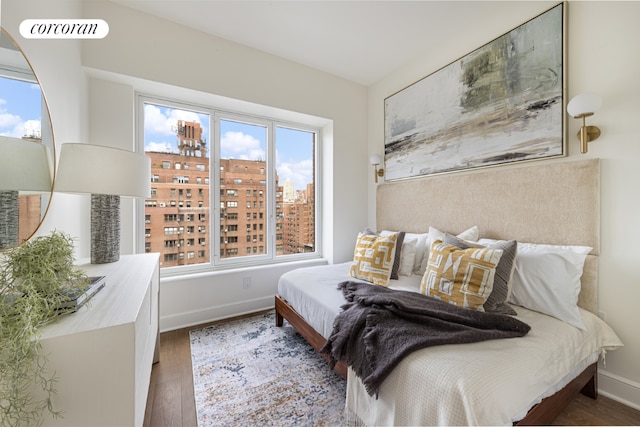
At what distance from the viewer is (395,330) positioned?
3.98ft

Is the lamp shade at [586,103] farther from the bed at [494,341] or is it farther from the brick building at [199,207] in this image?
the brick building at [199,207]

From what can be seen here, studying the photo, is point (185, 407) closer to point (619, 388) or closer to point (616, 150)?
point (619, 388)

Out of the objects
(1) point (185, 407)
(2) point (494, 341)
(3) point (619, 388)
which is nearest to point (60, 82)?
(1) point (185, 407)

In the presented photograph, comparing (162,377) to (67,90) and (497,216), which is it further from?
(497,216)

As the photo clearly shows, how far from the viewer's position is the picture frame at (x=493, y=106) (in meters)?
1.77

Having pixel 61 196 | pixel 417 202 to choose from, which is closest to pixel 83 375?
pixel 61 196

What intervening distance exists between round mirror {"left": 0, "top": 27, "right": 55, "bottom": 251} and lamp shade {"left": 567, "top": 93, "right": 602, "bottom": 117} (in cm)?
293

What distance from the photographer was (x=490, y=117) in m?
2.12

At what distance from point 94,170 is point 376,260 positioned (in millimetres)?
1910

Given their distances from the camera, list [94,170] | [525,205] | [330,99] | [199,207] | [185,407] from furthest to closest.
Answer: [330,99] < [199,207] < [525,205] < [185,407] < [94,170]

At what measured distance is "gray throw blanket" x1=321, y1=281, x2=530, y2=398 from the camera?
1.11 m

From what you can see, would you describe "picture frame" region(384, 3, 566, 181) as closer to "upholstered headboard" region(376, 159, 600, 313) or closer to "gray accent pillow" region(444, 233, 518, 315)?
"upholstered headboard" region(376, 159, 600, 313)

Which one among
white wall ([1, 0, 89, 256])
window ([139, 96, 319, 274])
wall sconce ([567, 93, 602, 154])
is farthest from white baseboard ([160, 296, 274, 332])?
wall sconce ([567, 93, 602, 154])

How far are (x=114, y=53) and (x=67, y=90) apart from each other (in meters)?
0.61
